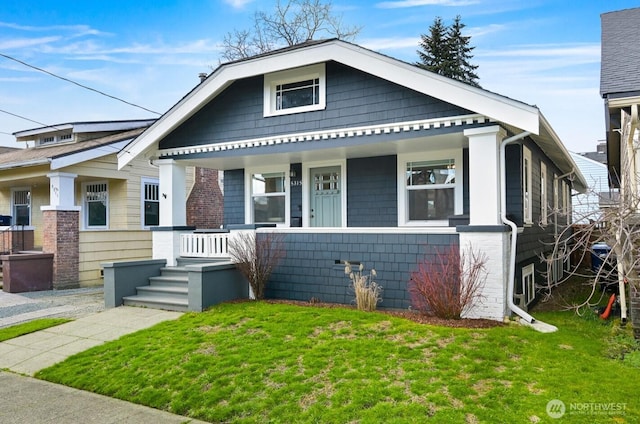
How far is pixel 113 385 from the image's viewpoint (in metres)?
5.38

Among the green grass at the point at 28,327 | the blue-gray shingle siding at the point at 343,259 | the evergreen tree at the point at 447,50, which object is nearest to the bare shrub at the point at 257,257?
the blue-gray shingle siding at the point at 343,259

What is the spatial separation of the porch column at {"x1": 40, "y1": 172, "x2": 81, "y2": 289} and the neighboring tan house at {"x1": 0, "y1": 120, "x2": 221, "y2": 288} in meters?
0.02

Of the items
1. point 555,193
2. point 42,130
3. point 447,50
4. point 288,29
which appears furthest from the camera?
point 447,50

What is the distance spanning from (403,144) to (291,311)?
3.94m

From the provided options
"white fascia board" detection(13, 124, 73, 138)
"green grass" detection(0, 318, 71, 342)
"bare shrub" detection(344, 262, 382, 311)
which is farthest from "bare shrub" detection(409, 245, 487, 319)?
"white fascia board" detection(13, 124, 73, 138)

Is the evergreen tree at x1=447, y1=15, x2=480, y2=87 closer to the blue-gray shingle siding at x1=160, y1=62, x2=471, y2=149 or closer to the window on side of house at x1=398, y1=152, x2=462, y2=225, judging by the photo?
the window on side of house at x1=398, y1=152, x2=462, y2=225

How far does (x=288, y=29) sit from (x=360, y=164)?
1650 centimetres

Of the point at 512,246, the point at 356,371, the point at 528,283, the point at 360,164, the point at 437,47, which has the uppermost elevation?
the point at 437,47

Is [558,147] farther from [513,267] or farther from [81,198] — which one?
[81,198]

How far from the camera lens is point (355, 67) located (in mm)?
8680

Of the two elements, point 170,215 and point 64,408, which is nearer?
point 64,408

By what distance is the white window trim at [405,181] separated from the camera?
9.47 metres

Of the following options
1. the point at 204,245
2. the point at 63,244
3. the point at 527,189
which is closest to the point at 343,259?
the point at 204,245

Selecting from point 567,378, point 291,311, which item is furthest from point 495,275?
point 291,311
